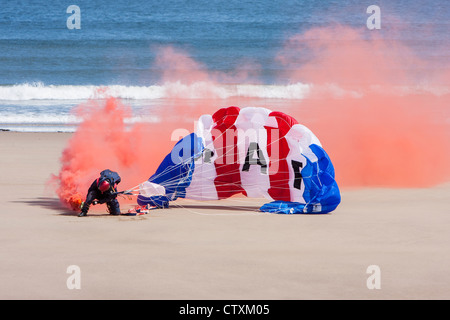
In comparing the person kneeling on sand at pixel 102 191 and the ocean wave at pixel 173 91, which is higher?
the ocean wave at pixel 173 91

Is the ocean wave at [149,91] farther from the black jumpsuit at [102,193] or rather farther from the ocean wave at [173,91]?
the black jumpsuit at [102,193]

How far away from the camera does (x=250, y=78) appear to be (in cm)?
2903

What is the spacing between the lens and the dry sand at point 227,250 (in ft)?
20.4

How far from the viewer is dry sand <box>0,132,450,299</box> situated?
6219mm

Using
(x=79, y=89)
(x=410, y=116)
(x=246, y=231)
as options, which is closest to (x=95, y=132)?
(x=246, y=231)

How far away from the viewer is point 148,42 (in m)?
36.5

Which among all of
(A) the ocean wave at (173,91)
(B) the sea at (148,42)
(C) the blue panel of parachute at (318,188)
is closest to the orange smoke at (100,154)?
(C) the blue panel of parachute at (318,188)

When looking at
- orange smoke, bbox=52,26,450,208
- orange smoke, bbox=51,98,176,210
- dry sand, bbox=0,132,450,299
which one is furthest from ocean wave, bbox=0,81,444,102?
dry sand, bbox=0,132,450,299

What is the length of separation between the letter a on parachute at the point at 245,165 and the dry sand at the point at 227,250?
26 centimetres

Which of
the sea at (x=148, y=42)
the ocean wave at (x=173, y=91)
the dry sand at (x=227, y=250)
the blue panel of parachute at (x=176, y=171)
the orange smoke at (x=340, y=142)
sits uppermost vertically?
the sea at (x=148, y=42)

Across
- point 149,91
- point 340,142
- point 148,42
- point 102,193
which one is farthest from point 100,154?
point 148,42

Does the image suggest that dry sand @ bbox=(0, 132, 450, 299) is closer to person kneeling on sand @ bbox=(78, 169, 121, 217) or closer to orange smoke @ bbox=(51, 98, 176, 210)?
person kneeling on sand @ bbox=(78, 169, 121, 217)

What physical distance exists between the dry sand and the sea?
10.3 metres

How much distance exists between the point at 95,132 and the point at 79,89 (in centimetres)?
1703
